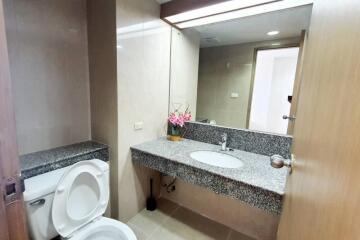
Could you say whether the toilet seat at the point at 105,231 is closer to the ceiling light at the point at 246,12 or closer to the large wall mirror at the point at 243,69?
the large wall mirror at the point at 243,69

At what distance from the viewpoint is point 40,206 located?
3.43 feet

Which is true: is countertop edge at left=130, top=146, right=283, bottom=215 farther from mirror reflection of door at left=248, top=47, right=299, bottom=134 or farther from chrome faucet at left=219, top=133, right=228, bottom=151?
mirror reflection of door at left=248, top=47, right=299, bottom=134

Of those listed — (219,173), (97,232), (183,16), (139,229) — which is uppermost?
(183,16)

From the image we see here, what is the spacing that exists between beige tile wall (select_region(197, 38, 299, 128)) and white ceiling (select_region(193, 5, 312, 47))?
0.20 feet

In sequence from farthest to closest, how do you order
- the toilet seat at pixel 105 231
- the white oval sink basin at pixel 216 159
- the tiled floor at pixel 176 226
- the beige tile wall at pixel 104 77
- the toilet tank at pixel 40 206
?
the tiled floor at pixel 176 226 → the white oval sink basin at pixel 216 159 → the beige tile wall at pixel 104 77 → the toilet seat at pixel 105 231 → the toilet tank at pixel 40 206

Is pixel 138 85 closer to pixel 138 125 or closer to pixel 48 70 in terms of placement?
pixel 138 125

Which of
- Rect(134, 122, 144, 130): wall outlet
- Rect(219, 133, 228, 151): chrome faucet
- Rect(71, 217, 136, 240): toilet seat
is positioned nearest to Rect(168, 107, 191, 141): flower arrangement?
Rect(134, 122, 144, 130): wall outlet

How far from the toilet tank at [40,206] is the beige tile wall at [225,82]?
56.5 inches

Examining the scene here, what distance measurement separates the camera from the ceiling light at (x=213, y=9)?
1.40 metres

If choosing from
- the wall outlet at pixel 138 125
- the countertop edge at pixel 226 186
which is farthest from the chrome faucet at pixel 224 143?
the wall outlet at pixel 138 125

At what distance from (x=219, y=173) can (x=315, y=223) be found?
2.64ft

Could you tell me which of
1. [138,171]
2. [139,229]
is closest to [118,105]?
[138,171]

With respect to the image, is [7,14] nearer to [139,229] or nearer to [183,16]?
[183,16]

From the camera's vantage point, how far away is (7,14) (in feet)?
3.82
